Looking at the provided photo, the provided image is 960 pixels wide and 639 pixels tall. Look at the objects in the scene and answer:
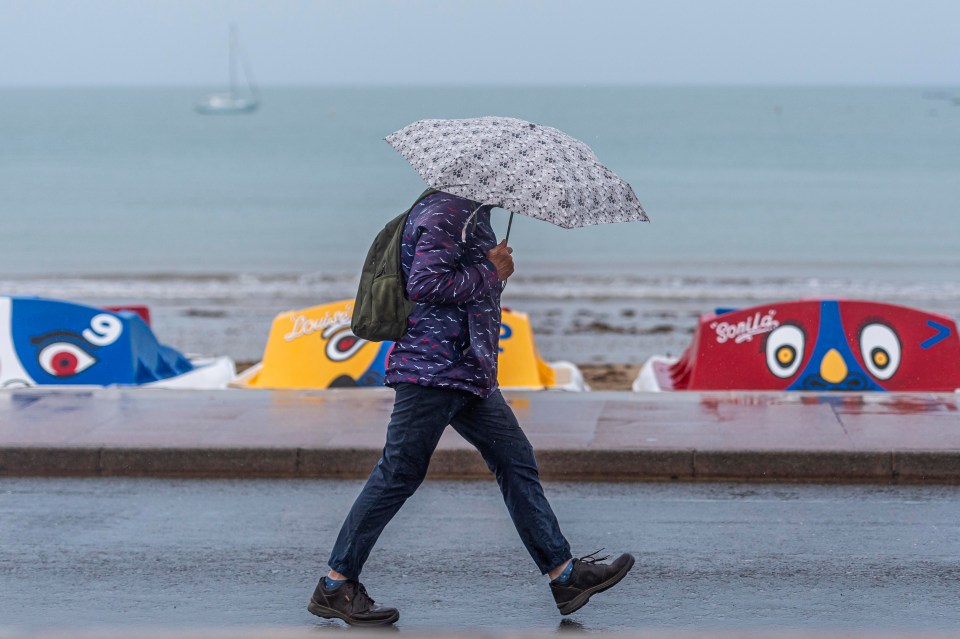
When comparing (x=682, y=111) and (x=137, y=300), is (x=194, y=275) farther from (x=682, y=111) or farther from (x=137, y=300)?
(x=682, y=111)

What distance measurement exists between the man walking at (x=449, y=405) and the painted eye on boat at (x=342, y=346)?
506cm

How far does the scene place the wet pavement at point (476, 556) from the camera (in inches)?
192

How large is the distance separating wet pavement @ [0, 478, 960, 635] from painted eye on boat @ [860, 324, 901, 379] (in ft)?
8.25

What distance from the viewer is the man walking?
4.52 m

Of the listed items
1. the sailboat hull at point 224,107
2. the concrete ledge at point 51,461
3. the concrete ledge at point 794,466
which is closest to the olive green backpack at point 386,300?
the concrete ledge at point 794,466

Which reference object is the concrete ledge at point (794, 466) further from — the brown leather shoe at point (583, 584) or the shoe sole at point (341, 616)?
the shoe sole at point (341, 616)

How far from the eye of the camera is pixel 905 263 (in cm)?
3097

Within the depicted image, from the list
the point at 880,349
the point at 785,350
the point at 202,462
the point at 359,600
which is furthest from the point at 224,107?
the point at 359,600

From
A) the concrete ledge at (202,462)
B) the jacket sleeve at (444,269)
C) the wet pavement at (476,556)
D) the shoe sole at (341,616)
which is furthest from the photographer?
the concrete ledge at (202,462)

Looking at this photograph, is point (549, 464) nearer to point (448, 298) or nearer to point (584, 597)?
point (584, 597)

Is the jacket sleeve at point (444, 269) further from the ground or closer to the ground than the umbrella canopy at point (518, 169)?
closer to the ground

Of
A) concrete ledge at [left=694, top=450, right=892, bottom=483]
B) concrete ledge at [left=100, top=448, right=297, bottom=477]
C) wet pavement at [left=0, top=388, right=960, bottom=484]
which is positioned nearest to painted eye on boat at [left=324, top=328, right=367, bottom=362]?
wet pavement at [left=0, top=388, right=960, bottom=484]

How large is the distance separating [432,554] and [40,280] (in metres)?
24.2

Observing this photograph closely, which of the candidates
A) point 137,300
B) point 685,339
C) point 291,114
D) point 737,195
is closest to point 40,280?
point 137,300
